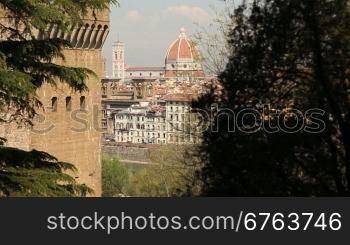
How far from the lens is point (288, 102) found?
154 inches

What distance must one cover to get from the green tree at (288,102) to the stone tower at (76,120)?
931cm

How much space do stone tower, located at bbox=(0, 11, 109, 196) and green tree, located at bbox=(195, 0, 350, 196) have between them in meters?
9.31

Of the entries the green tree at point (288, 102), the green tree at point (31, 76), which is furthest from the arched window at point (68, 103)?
the green tree at point (288, 102)

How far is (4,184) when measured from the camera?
16.4 ft

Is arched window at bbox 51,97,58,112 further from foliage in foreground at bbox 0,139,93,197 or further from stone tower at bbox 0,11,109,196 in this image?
foliage in foreground at bbox 0,139,93,197

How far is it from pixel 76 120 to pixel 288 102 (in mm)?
10917

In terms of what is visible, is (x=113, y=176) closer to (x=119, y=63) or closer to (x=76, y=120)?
(x=76, y=120)

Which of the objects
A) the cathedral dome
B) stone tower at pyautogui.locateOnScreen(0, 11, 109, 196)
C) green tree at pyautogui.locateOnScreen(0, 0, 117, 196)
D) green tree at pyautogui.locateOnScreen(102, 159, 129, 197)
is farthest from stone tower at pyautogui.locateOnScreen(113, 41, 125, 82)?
green tree at pyautogui.locateOnScreen(0, 0, 117, 196)

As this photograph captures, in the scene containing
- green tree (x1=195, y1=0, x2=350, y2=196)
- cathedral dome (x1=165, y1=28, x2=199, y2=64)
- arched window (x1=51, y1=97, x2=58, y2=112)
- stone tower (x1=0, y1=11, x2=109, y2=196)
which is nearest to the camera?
green tree (x1=195, y1=0, x2=350, y2=196)

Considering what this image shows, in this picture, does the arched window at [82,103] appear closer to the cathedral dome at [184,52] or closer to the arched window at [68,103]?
the arched window at [68,103]

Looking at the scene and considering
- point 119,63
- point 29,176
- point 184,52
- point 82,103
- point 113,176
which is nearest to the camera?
point 29,176

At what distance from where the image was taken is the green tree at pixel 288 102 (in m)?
3.72

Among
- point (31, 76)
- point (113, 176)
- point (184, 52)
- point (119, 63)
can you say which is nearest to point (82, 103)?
point (31, 76)

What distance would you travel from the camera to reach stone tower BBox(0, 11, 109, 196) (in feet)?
44.1
